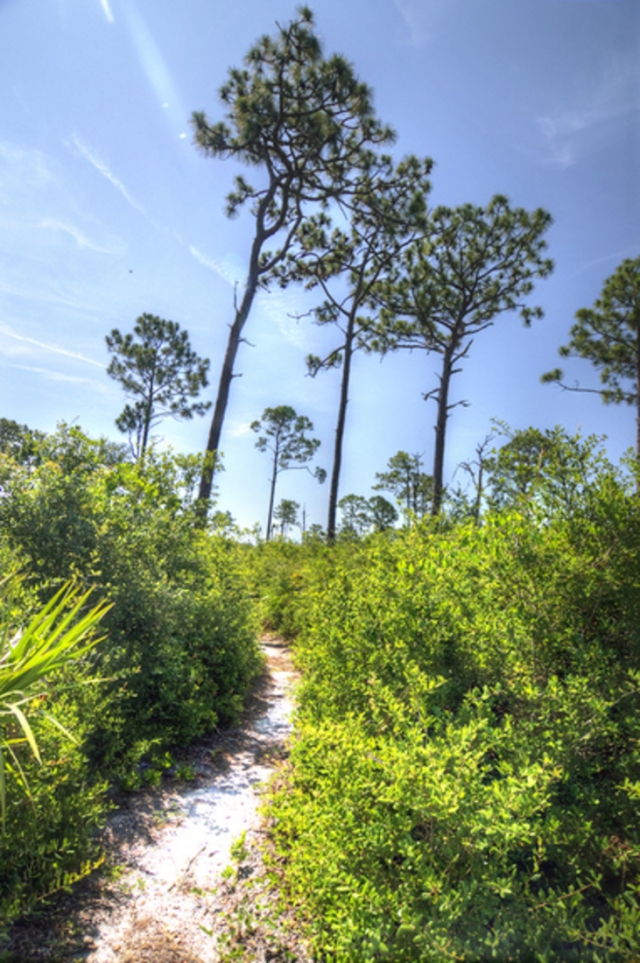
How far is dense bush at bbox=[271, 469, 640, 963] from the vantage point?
1.67 metres

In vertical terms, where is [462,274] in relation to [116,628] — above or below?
above

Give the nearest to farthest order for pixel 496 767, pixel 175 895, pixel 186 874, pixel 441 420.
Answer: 1. pixel 496 767
2. pixel 175 895
3. pixel 186 874
4. pixel 441 420

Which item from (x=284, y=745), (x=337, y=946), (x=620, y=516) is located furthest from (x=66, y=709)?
(x=620, y=516)

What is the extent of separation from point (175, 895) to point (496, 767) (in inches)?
72.3

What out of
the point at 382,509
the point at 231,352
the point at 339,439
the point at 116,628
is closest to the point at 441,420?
the point at 339,439

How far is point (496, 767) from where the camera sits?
210cm

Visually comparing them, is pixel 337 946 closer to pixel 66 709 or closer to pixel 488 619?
pixel 488 619

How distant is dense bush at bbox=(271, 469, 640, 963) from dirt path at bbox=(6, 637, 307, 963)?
33 centimetres

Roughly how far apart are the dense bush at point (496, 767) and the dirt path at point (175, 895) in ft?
1.09

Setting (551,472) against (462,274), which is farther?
(462,274)

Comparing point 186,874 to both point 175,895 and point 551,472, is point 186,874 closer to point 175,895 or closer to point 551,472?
point 175,895

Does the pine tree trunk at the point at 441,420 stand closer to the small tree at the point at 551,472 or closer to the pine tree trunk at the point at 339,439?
the pine tree trunk at the point at 339,439

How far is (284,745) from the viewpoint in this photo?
460cm

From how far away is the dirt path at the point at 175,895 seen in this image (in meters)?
2.11
